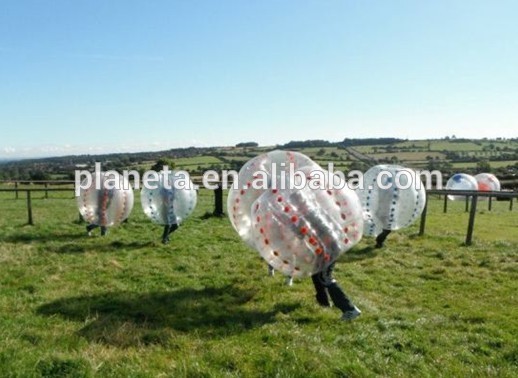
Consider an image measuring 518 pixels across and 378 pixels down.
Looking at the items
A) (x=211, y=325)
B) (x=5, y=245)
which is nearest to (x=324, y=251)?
(x=211, y=325)

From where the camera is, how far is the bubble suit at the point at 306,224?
687 cm

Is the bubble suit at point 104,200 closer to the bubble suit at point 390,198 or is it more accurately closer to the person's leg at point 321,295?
the bubble suit at point 390,198

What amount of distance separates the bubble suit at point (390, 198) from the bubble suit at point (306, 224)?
228 inches

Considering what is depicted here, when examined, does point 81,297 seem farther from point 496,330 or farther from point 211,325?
point 496,330

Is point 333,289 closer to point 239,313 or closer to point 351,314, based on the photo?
point 351,314

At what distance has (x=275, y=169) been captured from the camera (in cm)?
922

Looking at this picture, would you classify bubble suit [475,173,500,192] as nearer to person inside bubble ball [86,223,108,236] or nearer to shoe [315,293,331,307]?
person inside bubble ball [86,223,108,236]

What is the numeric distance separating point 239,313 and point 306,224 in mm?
1948

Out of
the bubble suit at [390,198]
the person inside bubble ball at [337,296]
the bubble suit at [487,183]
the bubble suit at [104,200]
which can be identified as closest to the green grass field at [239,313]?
the person inside bubble ball at [337,296]

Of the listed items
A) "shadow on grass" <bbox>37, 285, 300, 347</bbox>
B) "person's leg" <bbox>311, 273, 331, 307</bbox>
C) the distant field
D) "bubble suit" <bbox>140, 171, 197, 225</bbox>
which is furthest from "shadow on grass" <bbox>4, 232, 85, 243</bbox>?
the distant field

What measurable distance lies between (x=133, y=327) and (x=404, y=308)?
4458 millimetres

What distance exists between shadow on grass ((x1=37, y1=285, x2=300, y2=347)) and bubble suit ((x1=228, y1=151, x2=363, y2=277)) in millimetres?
1108

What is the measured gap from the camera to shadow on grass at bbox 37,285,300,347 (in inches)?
253

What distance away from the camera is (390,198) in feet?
42.3
